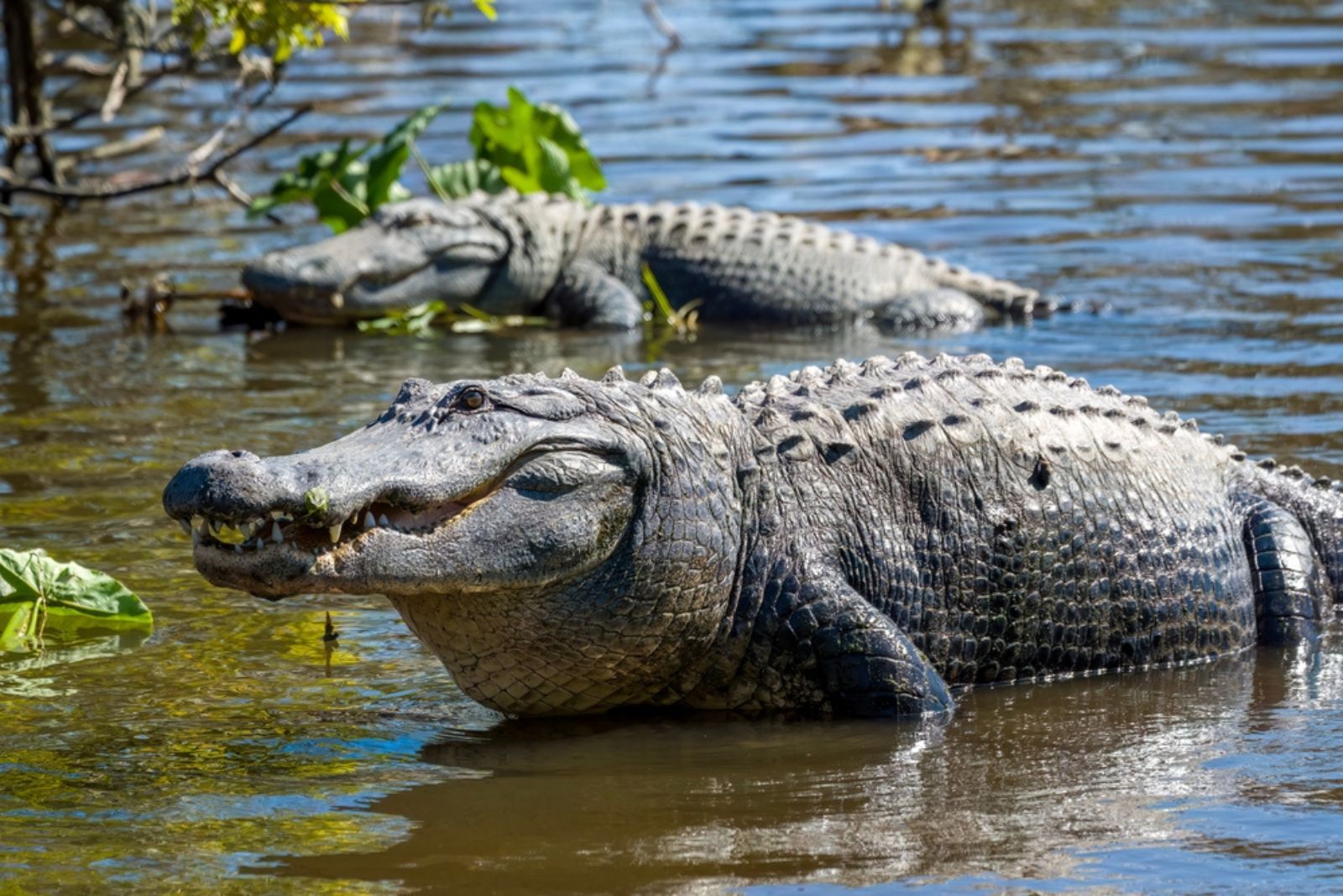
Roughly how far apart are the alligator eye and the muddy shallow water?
831 millimetres

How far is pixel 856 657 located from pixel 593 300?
21.0ft

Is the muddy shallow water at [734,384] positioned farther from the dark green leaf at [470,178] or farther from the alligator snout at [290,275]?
the dark green leaf at [470,178]

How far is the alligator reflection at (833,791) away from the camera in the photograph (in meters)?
4.12

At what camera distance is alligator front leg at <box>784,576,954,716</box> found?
5086 millimetres

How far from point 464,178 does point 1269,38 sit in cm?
1101

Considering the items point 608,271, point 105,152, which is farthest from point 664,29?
point 608,271

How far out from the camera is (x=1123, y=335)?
33.1ft

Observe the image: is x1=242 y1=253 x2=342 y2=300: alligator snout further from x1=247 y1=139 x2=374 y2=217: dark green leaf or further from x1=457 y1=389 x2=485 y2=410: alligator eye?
x1=457 y1=389 x2=485 y2=410: alligator eye

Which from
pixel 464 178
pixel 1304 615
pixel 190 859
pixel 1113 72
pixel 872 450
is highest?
pixel 1113 72

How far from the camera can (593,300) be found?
11.3 m

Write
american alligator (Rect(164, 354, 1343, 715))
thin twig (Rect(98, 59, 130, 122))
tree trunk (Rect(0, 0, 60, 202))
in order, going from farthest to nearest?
tree trunk (Rect(0, 0, 60, 202))
thin twig (Rect(98, 59, 130, 122))
american alligator (Rect(164, 354, 1343, 715))

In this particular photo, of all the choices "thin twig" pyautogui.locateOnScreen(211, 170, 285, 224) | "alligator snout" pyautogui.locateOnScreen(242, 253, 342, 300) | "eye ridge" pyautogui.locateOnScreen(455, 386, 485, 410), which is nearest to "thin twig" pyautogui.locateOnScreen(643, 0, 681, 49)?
"thin twig" pyautogui.locateOnScreen(211, 170, 285, 224)

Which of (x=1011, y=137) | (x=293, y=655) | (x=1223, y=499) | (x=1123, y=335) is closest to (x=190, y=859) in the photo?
(x=293, y=655)

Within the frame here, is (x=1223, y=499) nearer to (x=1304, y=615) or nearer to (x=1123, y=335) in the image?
(x=1304, y=615)
